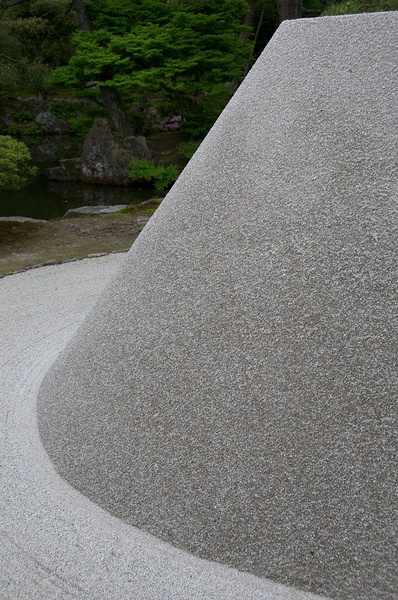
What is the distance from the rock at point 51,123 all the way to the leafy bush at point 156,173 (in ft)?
29.8

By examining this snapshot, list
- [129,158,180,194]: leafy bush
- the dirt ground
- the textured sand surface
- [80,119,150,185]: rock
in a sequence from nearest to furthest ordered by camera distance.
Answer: the textured sand surface, the dirt ground, [129,158,180,194]: leafy bush, [80,119,150,185]: rock

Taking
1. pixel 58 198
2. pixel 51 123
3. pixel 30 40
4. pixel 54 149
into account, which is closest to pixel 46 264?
pixel 58 198

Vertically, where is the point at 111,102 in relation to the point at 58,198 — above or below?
above

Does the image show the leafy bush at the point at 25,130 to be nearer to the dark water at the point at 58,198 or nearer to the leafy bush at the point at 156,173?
the dark water at the point at 58,198

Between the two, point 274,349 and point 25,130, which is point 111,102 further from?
Result: point 274,349

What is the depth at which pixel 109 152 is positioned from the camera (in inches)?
625

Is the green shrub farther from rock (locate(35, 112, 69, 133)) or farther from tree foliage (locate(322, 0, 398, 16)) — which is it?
tree foliage (locate(322, 0, 398, 16))

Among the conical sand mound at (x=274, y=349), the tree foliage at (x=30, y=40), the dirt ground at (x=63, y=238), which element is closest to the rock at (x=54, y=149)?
the tree foliage at (x=30, y=40)

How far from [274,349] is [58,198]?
1370 centimetres

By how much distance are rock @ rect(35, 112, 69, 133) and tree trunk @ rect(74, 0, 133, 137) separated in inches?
277

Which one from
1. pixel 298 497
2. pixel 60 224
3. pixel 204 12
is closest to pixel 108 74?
pixel 204 12

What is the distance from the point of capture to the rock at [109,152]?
15742 millimetres

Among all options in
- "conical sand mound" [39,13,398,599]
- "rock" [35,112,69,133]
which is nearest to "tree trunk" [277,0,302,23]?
"conical sand mound" [39,13,398,599]

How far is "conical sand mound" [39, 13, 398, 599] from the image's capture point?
2633 millimetres
